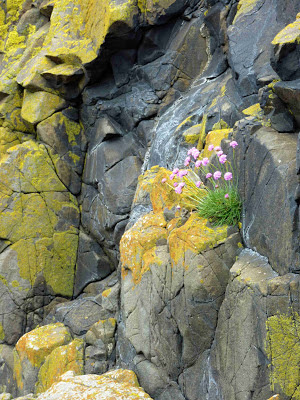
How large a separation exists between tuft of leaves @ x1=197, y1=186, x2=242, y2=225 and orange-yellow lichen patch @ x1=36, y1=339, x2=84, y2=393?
235 inches

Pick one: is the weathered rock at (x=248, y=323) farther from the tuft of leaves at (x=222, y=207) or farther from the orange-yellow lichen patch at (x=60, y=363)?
the orange-yellow lichen patch at (x=60, y=363)

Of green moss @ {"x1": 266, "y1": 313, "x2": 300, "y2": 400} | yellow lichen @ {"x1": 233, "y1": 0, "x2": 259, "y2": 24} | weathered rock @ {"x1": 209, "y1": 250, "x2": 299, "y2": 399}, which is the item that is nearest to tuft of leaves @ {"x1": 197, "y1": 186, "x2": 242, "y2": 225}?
weathered rock @ {"x1": 209, "y1": 250, "x2": 299, "y2": 399}

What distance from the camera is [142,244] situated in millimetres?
10070

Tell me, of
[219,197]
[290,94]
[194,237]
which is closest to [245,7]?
[290,94]

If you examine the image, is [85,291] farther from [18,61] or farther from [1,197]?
[18,61]

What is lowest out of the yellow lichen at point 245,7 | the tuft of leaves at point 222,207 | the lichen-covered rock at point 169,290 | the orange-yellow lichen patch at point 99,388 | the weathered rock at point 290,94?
the orange-yellow lichen patch at point 99,388

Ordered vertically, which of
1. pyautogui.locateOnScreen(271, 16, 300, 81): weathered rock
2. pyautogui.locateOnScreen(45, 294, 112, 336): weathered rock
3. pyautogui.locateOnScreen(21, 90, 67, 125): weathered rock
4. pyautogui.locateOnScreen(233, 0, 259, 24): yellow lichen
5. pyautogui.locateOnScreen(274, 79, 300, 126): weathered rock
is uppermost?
pyautogui.locateOnScreen(233, 0, 259, 24): yellow lichen

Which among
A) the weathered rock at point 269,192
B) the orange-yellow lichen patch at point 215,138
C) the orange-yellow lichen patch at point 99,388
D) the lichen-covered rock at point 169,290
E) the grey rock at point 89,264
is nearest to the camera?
the weathered rock at point 269,192

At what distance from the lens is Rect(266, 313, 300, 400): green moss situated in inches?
243

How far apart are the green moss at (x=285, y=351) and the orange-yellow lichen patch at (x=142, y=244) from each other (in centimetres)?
343

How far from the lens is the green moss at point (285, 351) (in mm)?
6168

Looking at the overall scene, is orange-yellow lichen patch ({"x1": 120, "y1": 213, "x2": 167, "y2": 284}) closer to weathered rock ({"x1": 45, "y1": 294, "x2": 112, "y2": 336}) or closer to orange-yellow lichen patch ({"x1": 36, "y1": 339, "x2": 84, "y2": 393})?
orange-yellow lichen patch ({"x1": 36, "y1": 339, "x2": 84, "y2": 393})

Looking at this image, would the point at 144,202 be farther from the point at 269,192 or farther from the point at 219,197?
the point at 269,192

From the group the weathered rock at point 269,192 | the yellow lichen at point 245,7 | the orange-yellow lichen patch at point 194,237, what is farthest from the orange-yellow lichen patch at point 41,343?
the yellow lichen at point 245,7
